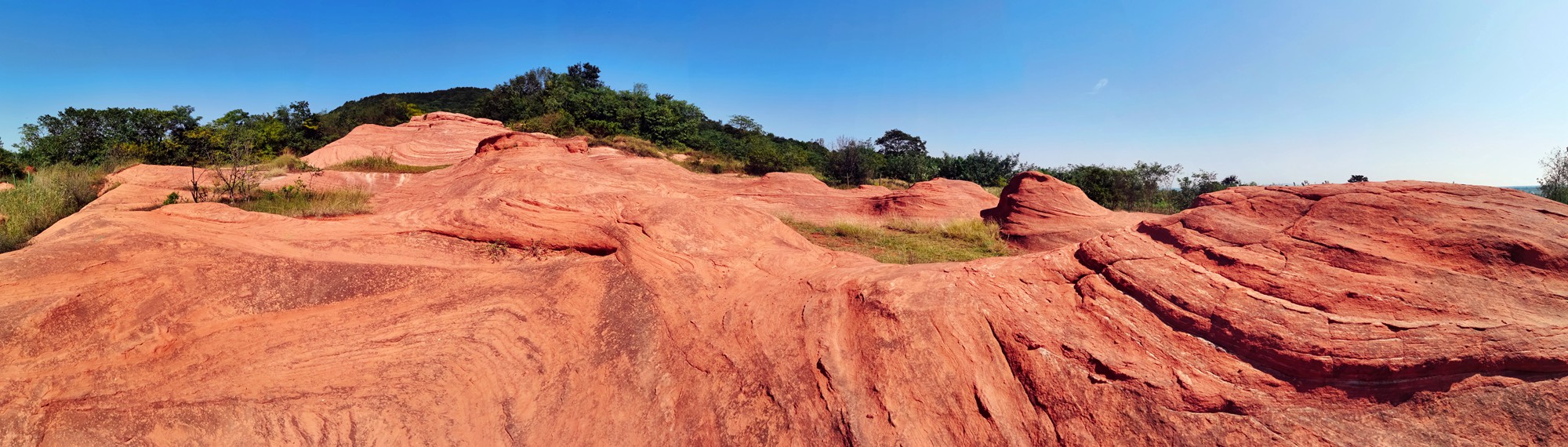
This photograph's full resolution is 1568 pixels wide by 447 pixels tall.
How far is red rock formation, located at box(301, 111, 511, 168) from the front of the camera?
19156mm

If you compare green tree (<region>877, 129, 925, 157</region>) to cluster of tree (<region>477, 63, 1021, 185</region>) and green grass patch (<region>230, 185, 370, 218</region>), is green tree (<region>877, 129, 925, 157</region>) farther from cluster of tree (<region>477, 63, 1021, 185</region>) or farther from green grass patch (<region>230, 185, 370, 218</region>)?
green grass patch (<region>230, 185, 370, 218</region>)

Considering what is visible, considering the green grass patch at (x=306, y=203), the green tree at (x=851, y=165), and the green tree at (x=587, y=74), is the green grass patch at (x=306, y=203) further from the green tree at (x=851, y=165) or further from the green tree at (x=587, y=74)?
the green tree at (x=587, y=74)

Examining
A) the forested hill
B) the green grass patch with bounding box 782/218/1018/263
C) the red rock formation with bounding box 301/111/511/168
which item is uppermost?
the forested hill

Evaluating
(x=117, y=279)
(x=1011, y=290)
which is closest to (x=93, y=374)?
(x=117, y=279)

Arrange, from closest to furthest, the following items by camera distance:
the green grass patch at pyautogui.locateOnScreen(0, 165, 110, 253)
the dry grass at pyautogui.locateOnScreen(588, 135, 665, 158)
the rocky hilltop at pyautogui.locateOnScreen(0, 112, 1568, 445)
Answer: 1. the rocky hilltop at pyautogui.locateOnScreen(0, 112, 1568, 445)
2. the green grass patch at pyautogui.locateOnScreen(0, 165, 110, 253)
3. the dry grass at pyautogui.locateOnScreen(588, 135, 665, 158)

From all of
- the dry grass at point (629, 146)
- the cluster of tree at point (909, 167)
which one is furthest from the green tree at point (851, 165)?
the dry grass at point (629, 146)

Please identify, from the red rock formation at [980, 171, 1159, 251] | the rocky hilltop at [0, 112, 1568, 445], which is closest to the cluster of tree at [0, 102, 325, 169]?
the rocky hilltop at [0, 112, 1568, 445]

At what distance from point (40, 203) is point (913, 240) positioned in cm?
1522

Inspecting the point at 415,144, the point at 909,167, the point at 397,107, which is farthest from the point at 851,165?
the point at 397,107

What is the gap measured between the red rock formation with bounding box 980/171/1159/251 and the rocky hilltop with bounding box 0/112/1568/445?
8534mm

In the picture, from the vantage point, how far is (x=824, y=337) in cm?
384

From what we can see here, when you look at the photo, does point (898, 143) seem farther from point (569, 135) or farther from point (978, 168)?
point (569, 135)

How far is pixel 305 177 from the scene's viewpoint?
38.5 feet

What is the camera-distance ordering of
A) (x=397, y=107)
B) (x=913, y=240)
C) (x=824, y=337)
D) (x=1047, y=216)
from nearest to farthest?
(x=824, y=337) < (x=913, y=240) < (x=1047, y=216) < (x=397, y=107)
